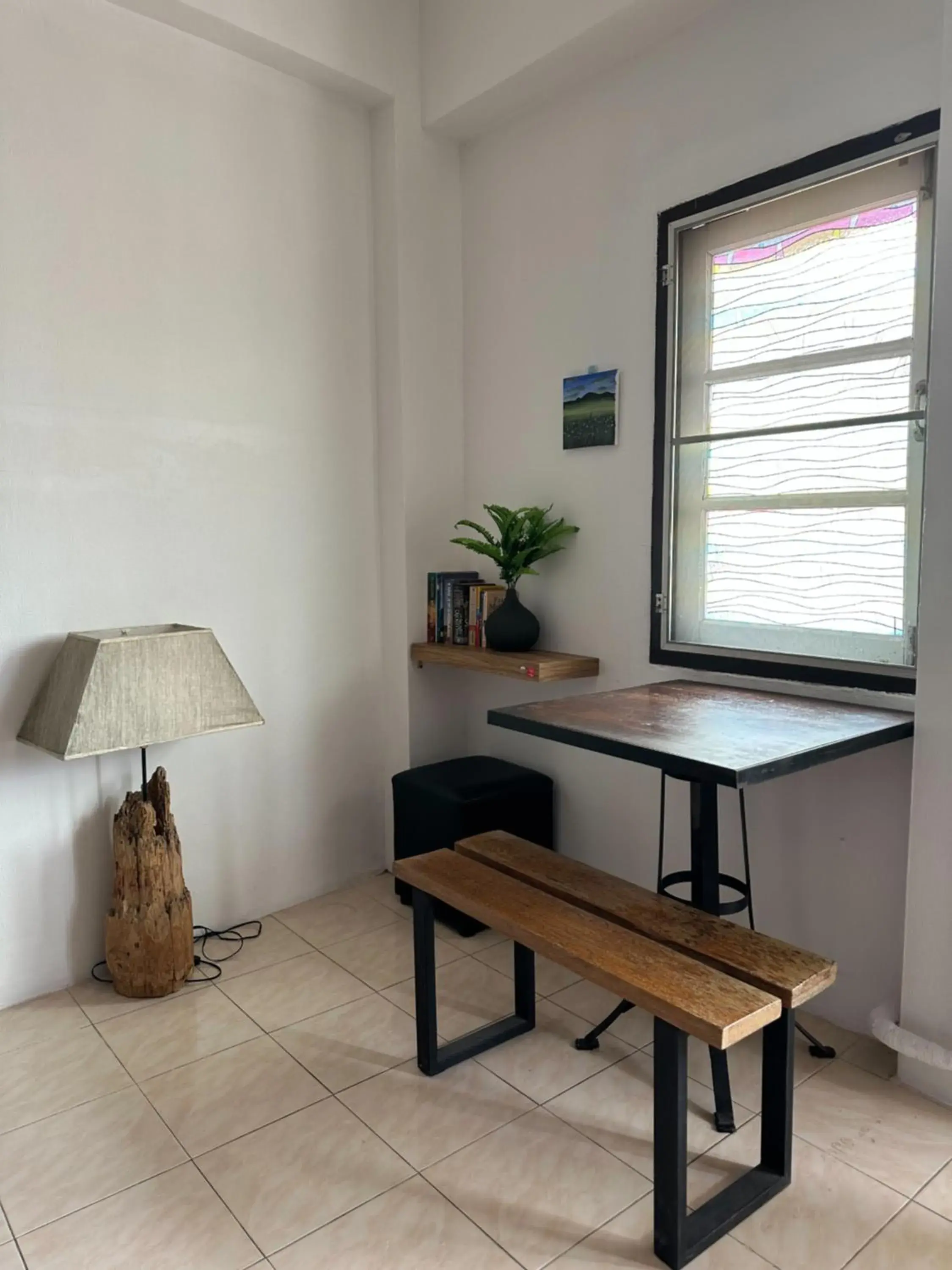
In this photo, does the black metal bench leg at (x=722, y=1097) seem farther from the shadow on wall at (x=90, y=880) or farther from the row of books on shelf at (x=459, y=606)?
the shadow on wall at (x=90, y=880)

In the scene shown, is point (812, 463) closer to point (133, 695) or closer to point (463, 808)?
point (463, 808)

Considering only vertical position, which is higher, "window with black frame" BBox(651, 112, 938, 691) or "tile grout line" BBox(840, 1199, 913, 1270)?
"window with black frame" BBox(651, 112, 938, 691)

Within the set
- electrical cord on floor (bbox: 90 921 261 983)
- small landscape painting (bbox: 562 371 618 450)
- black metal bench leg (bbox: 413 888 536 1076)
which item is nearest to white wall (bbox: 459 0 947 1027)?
small landscape painting (bbox: 562 371 618 450)

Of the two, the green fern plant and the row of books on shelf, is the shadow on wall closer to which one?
the row of books on shelf

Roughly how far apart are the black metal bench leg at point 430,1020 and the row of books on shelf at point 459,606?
1149 mm

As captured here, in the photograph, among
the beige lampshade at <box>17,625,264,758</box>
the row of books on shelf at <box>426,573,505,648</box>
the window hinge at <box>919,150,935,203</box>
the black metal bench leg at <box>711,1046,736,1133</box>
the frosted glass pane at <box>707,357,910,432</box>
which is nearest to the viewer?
the black metal bench leg at <box>711,1046,736,1133</box>

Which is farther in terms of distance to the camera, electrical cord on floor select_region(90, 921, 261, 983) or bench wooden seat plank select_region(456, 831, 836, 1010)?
electrical cord on floor select_region(90, 921, 261, 983)

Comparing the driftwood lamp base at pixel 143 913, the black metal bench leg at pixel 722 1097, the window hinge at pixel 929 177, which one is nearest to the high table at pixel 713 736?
the black metal bench leg at pixel 722 1097

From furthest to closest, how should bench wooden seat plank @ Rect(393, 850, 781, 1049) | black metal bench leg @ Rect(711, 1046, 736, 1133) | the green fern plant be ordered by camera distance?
1. the green fern plant
2. black metal bench leg @ Rect(711, 1046, 736, 1133)
3. bench wooden seat plank @ Rect(393, 850, 781, 1049)

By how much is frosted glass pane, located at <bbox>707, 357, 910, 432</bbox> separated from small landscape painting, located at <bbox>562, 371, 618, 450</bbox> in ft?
1.08

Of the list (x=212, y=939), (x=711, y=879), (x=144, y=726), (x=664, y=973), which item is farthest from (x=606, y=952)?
(x=212, y=939)

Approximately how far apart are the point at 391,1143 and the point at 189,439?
2.05 metres

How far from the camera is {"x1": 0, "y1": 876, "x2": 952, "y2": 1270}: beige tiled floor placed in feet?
5.28

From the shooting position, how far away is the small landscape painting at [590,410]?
9.01 feet
